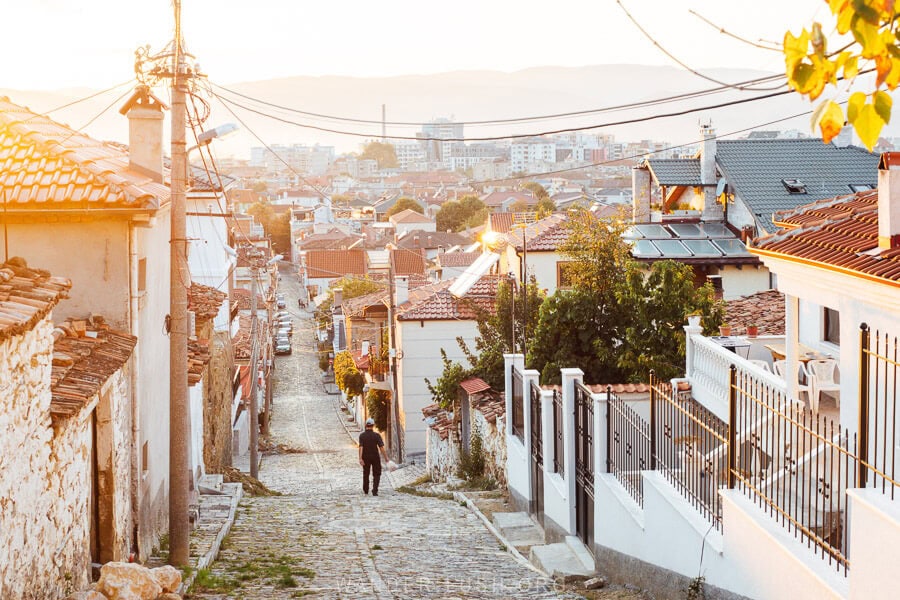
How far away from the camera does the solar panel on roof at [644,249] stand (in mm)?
33094

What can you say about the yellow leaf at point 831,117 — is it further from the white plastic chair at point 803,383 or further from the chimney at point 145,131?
the chimney at point 145,131

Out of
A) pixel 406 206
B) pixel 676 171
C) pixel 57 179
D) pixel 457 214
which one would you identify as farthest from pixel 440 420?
pixel 406 206

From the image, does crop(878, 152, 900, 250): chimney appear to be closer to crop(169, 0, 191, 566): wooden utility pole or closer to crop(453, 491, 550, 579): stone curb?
crop(453, 491, 550, 579): stone curb

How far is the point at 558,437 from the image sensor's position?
14.8m

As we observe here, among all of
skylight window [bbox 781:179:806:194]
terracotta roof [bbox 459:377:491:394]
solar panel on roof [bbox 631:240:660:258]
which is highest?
skylight window [bbox 781:179:806:194]

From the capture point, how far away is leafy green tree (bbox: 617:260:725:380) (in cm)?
1969

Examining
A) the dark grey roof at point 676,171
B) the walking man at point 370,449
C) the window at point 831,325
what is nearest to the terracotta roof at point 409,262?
the dark grey roof at point 676,171

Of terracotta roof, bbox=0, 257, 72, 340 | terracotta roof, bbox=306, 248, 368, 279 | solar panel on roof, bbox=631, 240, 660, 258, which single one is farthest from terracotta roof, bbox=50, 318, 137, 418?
terracotta roof, bbox=306, 248, 368, 279

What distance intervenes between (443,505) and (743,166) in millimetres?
25065

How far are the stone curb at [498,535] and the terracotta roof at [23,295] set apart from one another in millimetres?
6641

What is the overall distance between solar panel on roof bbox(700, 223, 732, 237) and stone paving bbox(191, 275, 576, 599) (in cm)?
1917

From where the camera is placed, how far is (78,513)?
9.24 m

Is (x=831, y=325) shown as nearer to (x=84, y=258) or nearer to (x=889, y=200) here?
(x=889, y=200)

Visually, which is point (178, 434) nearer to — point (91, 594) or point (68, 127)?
point (91, 594)
